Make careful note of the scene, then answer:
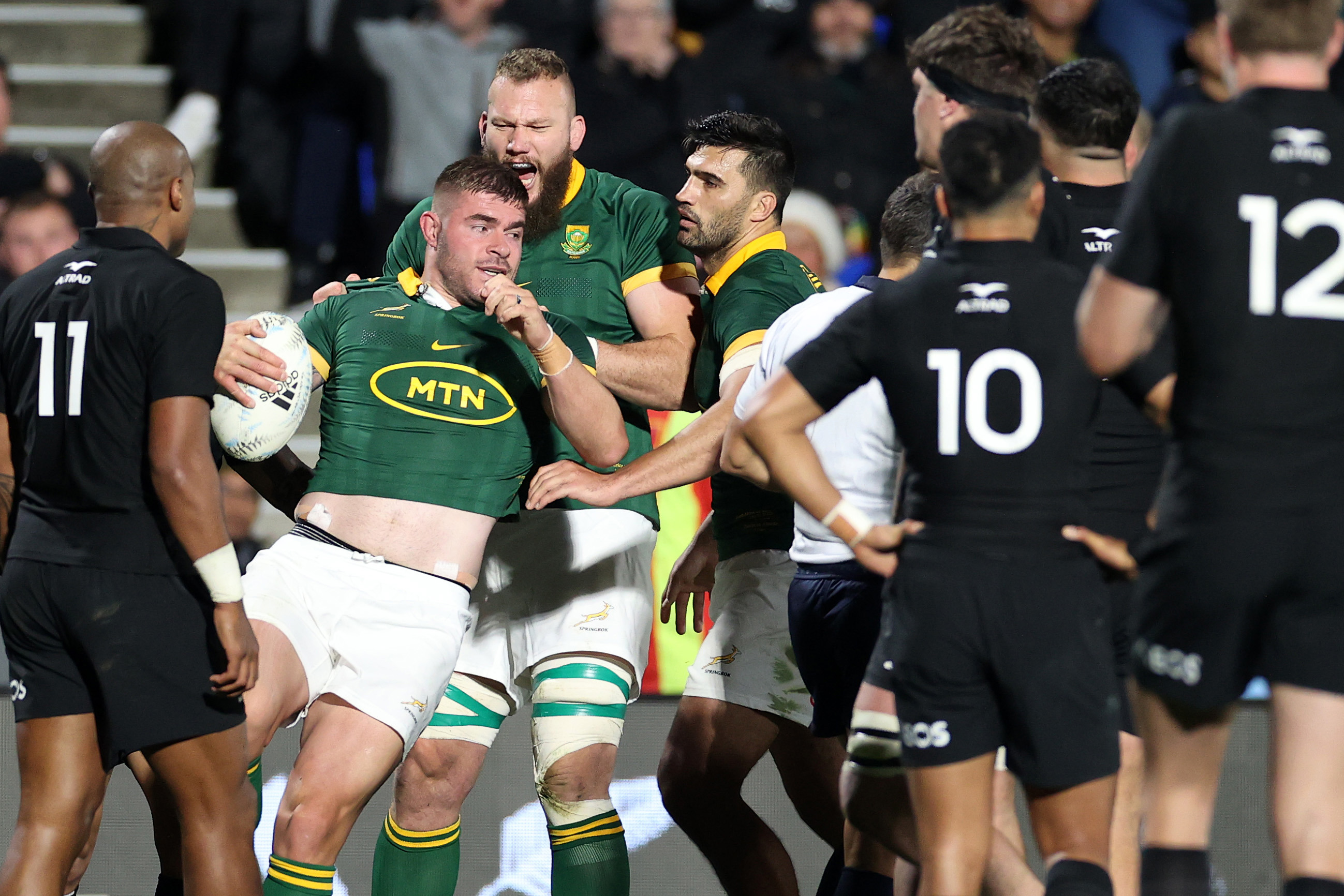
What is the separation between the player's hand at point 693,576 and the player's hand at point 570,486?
2.19 feet

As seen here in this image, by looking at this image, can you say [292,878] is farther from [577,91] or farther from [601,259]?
[577,91]

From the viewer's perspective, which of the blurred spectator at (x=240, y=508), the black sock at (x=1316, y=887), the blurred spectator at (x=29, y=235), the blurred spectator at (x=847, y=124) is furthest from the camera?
the blurred spectator at (x=847, y=124)

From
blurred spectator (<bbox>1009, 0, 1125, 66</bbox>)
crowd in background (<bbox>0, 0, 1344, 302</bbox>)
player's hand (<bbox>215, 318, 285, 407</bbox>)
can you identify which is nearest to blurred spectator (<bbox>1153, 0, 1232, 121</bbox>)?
crowd in background (<bbox>0, 0, 1344, 302</bbox>)

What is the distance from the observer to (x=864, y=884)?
11.7 ft

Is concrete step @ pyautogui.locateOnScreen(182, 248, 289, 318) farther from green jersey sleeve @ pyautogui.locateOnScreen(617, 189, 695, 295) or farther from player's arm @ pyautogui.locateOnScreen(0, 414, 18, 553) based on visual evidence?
player's arm @ pyautogui.locateOnScreen(0, 414, 18, 553)

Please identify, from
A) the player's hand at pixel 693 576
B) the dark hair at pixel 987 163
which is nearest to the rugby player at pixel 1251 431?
the dark hair at pixel 987 163

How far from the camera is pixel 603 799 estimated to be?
13.4 ft

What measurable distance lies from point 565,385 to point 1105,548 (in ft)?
4.88

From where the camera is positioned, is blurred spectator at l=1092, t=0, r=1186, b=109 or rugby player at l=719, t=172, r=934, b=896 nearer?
rugby player at l=719, t=172, r=934, b=896

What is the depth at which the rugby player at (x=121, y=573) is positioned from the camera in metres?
3.28

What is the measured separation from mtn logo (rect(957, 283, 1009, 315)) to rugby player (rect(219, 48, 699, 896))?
1.53m

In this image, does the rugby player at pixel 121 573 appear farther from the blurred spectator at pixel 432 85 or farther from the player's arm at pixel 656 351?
the blurred spectator at pixel 432 85

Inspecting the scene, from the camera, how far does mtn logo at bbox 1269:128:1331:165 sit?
2535 millimetres

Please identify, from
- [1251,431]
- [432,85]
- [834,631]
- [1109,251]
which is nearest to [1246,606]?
[1251,431]
